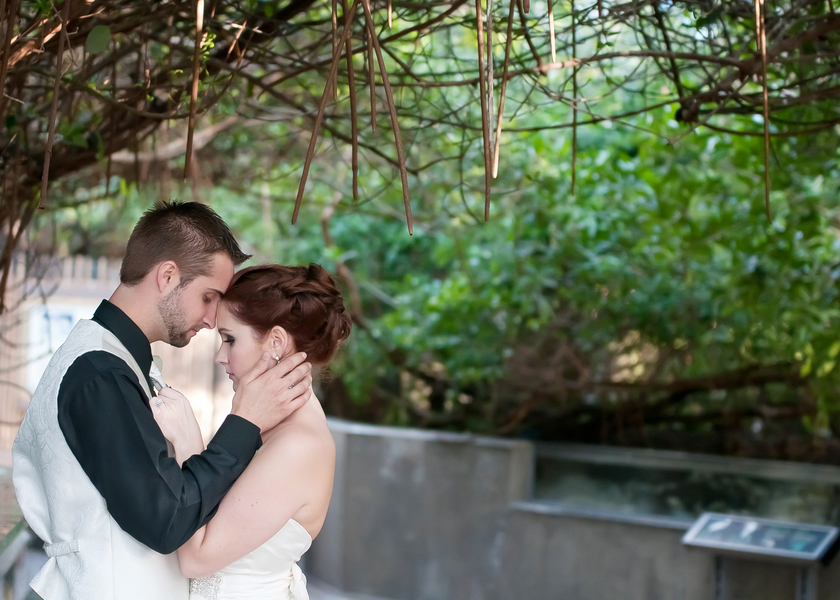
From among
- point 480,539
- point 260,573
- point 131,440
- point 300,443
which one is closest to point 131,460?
point 131,440

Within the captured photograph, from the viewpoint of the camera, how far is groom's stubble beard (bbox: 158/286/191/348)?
164cm

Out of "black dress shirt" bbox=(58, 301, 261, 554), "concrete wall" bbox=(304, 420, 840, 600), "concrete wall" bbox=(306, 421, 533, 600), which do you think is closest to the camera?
"black dress shirt" bbox=(58, 301, 261, 554)

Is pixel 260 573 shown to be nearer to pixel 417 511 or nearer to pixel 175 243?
pixel 175 243

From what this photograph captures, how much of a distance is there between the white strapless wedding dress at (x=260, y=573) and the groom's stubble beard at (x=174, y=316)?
0.49 meters

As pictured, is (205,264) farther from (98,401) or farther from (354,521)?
(354,521)

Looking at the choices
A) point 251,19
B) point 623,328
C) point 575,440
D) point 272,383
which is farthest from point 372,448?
point 272,383

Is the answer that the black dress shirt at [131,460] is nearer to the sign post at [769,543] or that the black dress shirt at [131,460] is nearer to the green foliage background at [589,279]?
the green foliage background at [589,279]

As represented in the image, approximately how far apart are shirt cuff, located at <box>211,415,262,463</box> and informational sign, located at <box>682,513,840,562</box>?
10.4ft

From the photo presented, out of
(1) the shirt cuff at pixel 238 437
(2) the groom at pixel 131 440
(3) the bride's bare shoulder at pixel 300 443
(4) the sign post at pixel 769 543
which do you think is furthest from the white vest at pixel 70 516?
(4) the sign post at pixel 769 543

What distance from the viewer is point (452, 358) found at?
555 cm

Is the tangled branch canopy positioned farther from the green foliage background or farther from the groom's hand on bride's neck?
the green foliage background

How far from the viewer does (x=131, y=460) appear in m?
1.38

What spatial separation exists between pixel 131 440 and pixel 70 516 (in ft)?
0.67

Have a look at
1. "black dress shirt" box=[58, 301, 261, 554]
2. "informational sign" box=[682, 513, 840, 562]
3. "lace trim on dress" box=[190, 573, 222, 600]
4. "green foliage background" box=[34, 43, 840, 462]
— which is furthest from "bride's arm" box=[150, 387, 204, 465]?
"informational sign" box=[682, 513, 840, 562]
